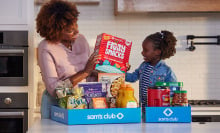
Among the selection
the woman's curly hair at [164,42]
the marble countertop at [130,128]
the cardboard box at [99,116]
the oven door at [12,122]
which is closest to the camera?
the marble countertop at [130,128]

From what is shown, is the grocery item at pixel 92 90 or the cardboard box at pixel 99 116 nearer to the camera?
the cardboard box at pixel 99 116

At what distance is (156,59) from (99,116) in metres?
1.12

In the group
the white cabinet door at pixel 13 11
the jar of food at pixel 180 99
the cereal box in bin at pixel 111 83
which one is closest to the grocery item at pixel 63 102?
the cereal box in bin at pixel 111 83

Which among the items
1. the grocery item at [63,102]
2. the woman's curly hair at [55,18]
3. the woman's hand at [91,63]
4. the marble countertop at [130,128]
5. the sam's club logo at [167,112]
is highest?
the woman's curly hair at [55,18]

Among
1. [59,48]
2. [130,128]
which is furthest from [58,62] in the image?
[130,128]

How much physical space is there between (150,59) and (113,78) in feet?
2.65

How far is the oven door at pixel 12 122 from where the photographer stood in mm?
3422

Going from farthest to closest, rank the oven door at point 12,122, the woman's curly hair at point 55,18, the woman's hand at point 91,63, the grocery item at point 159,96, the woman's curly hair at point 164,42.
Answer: the oven door at point 12,122 → the woman's curly hair at point 164,42 → the woman's curly hair at point 55,18 → the woman's hand at point 91,63 → the grocery item at point 159,96

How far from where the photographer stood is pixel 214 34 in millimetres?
4043

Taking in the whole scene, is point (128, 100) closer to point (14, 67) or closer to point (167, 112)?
point (167, 112)

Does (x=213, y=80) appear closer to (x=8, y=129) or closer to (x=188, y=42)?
(x=188, y=42)

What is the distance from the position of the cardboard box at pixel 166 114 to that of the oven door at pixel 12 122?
1.69 metres

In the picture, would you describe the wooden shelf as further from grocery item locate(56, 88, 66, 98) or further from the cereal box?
grocery item locate(56, 88, 66, 98)

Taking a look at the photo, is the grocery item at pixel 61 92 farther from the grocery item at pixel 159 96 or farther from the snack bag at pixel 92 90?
the grocery item at pixel 159 96
